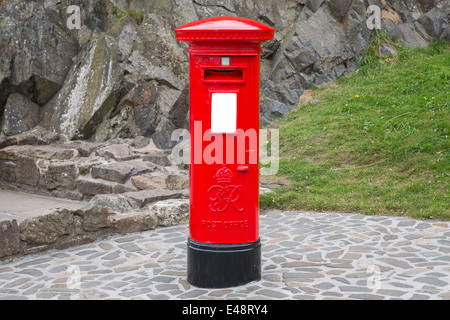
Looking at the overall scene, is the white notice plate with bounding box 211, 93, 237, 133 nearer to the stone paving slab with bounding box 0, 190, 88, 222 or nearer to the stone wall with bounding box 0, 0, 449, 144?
the stone paving slab with bounding box 0, 190, 88, 222

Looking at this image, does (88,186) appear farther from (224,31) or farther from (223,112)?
(224,31)

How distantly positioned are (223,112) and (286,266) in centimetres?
151

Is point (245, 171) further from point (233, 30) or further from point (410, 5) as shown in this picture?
point (410, 5)

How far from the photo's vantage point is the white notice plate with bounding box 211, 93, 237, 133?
4305 millimetres

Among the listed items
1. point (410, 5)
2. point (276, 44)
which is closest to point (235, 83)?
point (276, 44)

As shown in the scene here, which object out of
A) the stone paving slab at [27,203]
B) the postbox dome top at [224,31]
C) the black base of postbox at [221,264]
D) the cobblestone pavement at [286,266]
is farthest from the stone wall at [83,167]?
the postbox dome top at [224,31]

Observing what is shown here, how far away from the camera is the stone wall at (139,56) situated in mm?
10508

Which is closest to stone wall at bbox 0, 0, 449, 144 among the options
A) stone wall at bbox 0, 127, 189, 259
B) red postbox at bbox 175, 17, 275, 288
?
stone wall at bbox 0, 127, 189, 259

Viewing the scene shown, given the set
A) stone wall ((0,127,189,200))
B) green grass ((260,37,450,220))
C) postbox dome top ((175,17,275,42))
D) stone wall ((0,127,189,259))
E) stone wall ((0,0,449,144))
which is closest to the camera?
postbox dome top ((175,17,275,42))

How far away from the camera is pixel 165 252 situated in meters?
5.44

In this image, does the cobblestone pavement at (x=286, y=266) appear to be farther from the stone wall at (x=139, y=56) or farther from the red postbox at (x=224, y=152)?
the stone wall at (x=139, y=56)

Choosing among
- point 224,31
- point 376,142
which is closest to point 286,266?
point 224,31

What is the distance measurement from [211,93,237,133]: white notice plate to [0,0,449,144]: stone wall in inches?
232

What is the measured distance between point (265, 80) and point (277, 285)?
7564 millimetres
